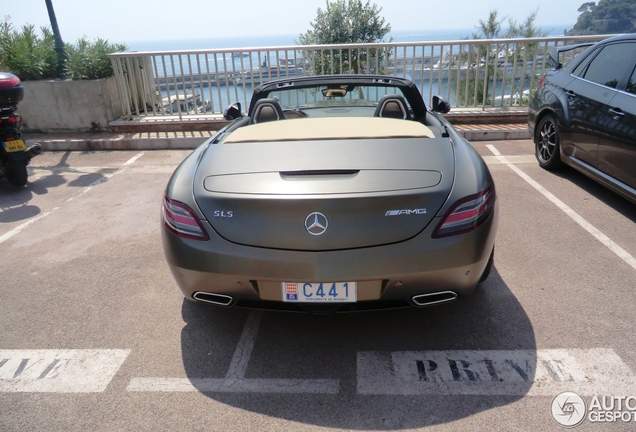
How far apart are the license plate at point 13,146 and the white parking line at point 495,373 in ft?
17.4

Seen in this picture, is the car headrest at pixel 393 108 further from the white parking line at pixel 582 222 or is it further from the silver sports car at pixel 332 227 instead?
the white parking line at pixel 582 222

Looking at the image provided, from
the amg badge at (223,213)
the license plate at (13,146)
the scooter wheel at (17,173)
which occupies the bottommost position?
the scooter wheel at (17,173)

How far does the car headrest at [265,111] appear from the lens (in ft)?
12.7

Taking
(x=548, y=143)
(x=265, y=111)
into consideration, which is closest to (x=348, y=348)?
(x=265, y=111)

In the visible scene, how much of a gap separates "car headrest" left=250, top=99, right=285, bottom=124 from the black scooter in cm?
375

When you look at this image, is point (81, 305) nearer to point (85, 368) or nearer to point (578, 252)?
point (85, 368)

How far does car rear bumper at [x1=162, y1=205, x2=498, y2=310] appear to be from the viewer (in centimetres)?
234

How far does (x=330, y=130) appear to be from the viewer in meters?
3.23

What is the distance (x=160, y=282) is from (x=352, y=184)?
6.23 ft

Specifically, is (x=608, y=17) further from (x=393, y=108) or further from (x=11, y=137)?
(x=11, y=137)

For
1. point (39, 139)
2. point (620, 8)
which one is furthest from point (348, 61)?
point (620, 8)
